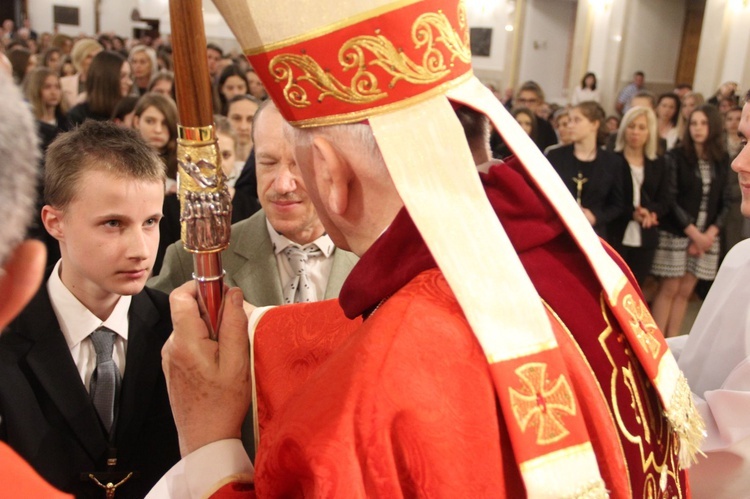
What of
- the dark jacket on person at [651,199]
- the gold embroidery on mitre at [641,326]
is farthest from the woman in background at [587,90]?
the gold embroidery on mitre at [641,326]

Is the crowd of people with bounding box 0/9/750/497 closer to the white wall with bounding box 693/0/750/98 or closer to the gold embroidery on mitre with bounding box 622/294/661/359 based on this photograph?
the gold embroidery on mitre with bounding box 622/294/661/359

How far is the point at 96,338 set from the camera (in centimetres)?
186

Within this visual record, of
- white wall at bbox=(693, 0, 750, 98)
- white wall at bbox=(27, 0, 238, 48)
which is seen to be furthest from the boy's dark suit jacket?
white wall at bbox=(27, 0, 238, 48)

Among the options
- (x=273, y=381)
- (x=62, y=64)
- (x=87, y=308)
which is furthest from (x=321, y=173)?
(x=62, y=64)

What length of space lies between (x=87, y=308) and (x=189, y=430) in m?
0.61

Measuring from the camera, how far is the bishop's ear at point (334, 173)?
48.8 inches

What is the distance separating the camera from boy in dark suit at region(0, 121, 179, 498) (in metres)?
1.71

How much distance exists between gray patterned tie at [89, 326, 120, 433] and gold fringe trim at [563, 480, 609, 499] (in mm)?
1207

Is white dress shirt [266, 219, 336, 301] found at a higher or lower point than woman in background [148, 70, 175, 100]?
lower

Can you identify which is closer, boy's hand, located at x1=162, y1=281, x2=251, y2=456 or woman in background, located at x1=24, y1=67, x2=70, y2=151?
boy's hand, located at x1=162, y1=281, x2=251, y2=456

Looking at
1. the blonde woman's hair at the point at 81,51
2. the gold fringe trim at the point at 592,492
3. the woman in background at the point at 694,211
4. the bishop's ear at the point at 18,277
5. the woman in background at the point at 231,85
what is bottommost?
the woman in background at the point at 694,211

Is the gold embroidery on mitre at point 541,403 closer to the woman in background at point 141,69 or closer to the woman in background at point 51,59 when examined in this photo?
the woman in background at point 141,69

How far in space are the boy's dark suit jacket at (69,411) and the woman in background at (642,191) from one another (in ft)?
14.4

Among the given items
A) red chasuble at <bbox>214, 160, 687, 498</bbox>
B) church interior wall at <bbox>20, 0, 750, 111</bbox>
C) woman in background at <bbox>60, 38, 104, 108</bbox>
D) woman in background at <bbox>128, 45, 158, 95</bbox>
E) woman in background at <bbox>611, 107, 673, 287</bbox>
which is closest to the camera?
red chasuble at <bbox>214, 160, 687, 498</bbox>
